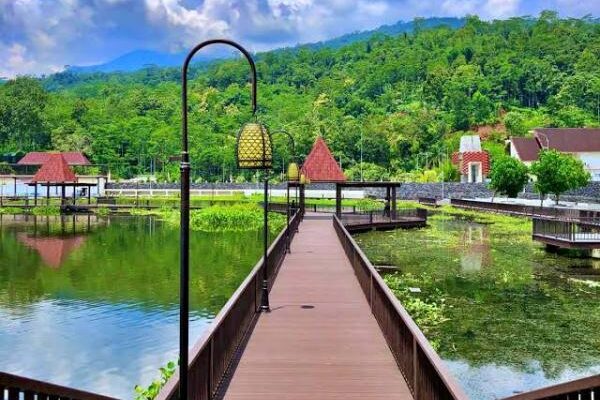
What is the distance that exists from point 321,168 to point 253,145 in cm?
3202

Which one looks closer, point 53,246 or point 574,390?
point 574,390

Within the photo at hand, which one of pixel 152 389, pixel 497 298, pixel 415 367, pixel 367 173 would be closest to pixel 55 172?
pixel 367 173

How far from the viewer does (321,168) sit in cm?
3941

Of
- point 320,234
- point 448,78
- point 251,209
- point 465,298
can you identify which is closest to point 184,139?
point 465,298

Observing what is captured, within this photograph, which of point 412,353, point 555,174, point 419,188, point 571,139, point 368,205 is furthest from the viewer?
point 571,139

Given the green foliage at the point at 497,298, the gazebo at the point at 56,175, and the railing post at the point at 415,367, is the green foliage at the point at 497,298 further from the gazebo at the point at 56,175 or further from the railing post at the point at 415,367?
the gazebo at the point at 56,175

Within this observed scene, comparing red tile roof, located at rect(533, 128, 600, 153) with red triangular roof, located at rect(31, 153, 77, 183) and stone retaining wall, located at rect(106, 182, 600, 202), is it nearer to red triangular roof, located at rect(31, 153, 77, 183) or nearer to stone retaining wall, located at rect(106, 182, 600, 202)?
stone retaining wall, located at rect(106, 182, 600, 202)

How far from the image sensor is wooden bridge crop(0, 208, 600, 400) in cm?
530

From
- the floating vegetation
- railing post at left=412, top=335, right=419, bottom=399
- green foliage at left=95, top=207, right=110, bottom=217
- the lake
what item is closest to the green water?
railing post at left=412, top=335, right=419, bottom=399

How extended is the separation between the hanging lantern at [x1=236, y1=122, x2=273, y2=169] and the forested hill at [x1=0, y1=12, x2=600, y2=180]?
204 ft

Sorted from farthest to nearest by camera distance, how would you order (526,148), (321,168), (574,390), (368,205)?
1. (526,148)
2. (368,205)
3. (321,168)
4. (574,390)

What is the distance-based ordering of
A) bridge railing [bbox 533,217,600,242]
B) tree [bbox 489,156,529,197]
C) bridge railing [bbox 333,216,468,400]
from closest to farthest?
bridge railing [bbox 333,216,468,400]
bridge railing [bbox 533,217,600,242]
tree [bbox 489,156,529,197]

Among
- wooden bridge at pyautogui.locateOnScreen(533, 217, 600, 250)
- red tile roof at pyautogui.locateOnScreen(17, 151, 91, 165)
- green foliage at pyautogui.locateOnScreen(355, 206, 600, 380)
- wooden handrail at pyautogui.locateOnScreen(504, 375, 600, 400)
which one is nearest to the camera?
wooden handrail at pyautogui.locateOnScreen(504, 375, 600, 400)

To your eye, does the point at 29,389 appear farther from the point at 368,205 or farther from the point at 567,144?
the point at 567,144
